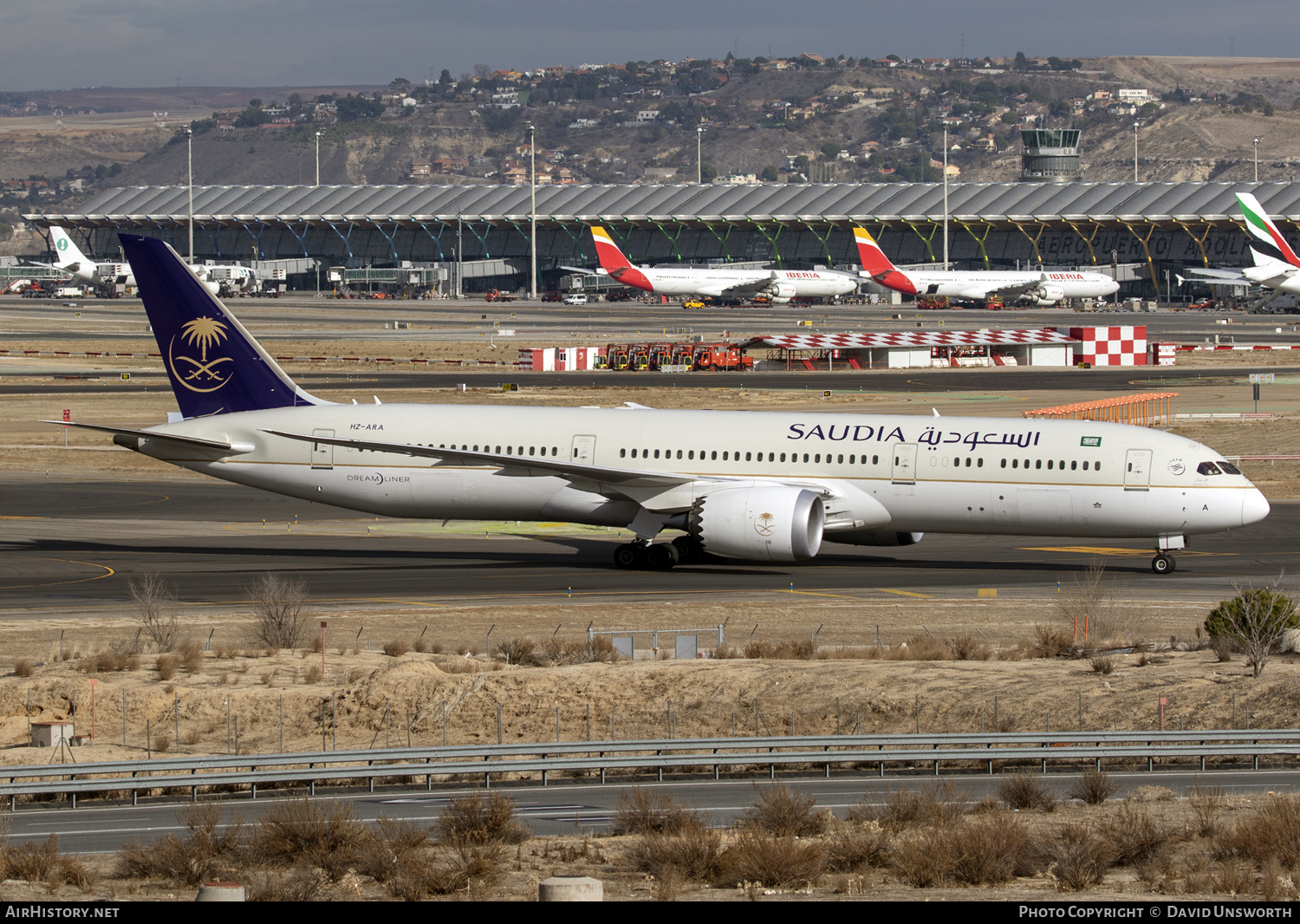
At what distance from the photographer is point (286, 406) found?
46.3 meters

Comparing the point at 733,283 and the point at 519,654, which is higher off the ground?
the point at 733,283

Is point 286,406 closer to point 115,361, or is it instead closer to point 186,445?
point 186,445

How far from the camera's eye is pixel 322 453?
44875 mm

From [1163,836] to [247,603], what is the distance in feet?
84.2

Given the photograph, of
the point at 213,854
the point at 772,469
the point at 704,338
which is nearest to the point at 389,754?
the point at 213,854

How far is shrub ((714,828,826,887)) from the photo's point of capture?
16.7 metres

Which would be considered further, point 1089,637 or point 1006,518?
point 1006,518

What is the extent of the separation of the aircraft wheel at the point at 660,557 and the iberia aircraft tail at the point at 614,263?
13869 cm

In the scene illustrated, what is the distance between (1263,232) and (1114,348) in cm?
4551

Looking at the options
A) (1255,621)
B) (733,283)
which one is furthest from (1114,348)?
(733,283)

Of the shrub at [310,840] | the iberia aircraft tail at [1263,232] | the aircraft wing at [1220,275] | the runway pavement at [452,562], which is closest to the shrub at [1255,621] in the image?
the runway pavement at [452,562]

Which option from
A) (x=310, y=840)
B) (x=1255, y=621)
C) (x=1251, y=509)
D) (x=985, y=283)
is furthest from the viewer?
(x=985, y=283)

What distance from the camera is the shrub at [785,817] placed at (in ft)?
61.9

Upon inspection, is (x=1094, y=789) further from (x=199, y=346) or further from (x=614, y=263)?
(x=614, y=263)
